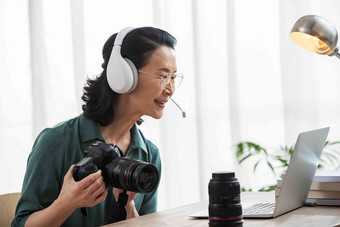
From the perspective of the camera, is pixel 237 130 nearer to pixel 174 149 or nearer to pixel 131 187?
pixel 174 149

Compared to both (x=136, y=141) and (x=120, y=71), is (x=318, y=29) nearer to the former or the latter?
(x=120, y=71)

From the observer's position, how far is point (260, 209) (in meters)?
1.46

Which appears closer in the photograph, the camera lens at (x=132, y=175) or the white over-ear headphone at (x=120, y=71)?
the camera lens at (x=132, y=175)

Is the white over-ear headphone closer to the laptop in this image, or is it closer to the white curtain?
the laptop

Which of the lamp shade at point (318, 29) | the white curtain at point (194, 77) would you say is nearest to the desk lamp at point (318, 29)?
the lamp shade at point (318, 29)

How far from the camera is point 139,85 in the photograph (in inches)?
70.7

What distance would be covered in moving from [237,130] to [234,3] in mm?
710

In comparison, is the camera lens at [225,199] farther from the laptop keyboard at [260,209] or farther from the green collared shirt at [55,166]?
the green collared shirt at [55,166]

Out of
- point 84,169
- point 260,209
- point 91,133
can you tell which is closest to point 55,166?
point 91,133

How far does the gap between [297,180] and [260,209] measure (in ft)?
0.45

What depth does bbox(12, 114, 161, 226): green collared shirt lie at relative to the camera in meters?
1.57

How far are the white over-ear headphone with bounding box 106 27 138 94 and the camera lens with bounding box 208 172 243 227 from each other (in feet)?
2.14

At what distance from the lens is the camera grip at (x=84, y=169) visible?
138 cm

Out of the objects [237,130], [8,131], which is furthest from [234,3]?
[8,131]
